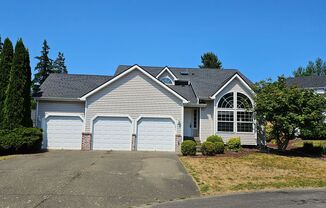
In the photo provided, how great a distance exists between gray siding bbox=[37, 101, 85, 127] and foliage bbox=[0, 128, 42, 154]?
2.06 m

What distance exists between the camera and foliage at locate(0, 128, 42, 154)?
1953cm

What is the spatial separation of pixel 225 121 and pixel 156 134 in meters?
5.30

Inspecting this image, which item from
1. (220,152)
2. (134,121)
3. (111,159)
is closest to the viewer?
(111,159)

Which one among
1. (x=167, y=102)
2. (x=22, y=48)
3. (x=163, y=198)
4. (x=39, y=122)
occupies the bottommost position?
(x=163, y=198)

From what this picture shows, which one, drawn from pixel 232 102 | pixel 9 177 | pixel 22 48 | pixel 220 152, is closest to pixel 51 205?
pixel 9 177

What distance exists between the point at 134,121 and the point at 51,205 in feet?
44.6

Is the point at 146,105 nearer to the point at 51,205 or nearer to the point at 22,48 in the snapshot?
the point at 22,48

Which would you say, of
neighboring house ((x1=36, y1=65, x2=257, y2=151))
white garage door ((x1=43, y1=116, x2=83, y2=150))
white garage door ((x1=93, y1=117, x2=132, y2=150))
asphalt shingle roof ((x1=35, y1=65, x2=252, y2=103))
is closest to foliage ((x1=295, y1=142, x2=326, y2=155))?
asphalt shingle roof ((x1=35, y1=65, x2=252, y2=103))

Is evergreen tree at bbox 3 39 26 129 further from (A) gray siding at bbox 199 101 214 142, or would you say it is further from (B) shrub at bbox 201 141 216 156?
(A) gray siding at bbox 199 101 214 142

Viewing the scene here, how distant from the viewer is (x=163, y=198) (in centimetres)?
994

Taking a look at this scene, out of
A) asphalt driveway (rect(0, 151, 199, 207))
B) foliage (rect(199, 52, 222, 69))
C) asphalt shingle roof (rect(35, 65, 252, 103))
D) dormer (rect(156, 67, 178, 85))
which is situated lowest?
asphalt driveway (rect(0, 151, 199, 207))

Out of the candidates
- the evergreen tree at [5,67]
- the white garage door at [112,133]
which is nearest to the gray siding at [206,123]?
the white garage door at [112,133]

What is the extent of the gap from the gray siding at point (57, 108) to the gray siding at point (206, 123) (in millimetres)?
8409

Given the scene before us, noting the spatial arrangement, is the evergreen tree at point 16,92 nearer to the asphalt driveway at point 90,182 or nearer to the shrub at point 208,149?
the asphalt driveway at point 90,182
